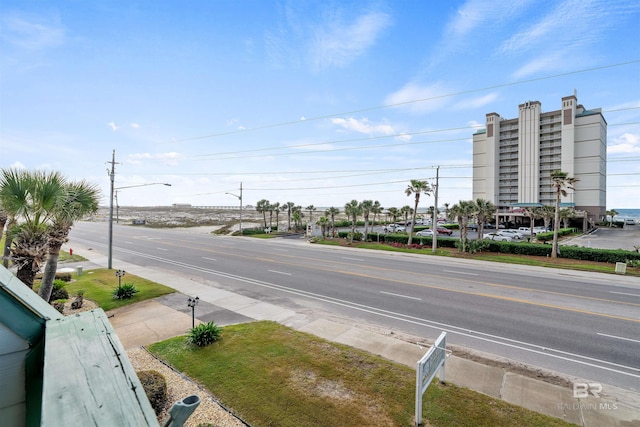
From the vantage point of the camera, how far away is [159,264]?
24469 mm

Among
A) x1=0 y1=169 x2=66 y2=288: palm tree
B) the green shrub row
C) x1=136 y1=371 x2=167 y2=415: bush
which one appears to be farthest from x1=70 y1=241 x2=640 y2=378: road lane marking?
the green shrub row

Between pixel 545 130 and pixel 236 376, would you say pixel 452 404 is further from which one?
pixel 545 130

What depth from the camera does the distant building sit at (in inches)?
2778

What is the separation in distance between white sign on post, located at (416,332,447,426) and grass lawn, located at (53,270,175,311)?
42.7 feet

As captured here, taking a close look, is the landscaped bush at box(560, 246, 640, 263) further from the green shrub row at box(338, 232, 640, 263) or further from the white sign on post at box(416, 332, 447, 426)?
the white sign on post at box(416, 332, 447, 426)

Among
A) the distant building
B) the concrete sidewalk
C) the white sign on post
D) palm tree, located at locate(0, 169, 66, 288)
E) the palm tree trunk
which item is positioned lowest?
the concrete sidewalk

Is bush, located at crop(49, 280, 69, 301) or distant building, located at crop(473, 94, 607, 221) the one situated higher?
distant building, located at crop(473, 94, 607, 221)

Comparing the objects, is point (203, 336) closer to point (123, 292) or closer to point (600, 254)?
point (123, 292)

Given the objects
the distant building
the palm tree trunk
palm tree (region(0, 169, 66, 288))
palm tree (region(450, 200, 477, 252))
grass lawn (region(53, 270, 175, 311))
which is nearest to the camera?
palm tree (region(0, 169, 66, 288))

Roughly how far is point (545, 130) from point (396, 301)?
8412 cm

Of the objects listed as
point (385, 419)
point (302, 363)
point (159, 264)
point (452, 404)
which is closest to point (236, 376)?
point (302, 363)

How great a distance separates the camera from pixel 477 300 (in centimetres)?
1502

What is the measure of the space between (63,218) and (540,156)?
9225 cm

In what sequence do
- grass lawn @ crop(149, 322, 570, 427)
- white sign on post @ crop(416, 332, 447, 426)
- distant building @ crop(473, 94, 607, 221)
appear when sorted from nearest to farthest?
white sign on post @ crop(416, 332, 447, 426) < grass lawn @ crop(149, 322, 570, 427) < distant building @ crop(473, 94, 607, 221)
